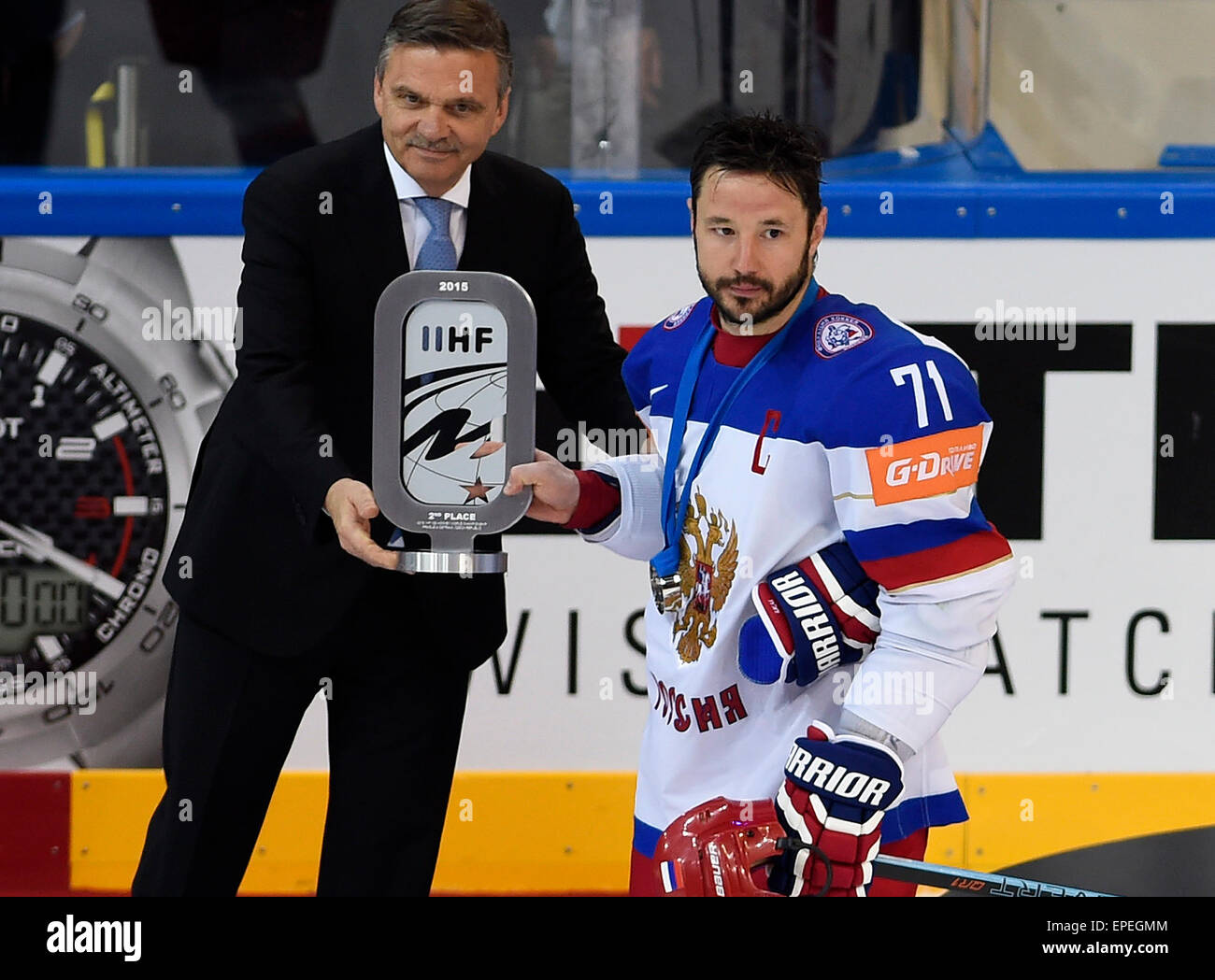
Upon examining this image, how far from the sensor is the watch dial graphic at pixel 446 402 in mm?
2131

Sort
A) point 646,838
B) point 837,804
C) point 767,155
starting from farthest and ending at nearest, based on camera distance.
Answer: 1. point 646,838
2. point 767,155
3. point 837,804

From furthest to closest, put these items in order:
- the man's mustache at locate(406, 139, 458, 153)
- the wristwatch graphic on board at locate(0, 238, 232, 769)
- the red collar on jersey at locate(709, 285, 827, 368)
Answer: the wristwatch graphic on board at locate(0, 238, 232, 769)
the man's mustache at locate(406, 139, 458, 153)
the red collar on jersey at locate(709, 285, 827, 368)

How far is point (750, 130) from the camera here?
2.00m

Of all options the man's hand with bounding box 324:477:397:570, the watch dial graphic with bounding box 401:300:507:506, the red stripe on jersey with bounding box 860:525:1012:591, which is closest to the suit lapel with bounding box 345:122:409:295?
the watch dial graphic with bounding box 401:300:507:506

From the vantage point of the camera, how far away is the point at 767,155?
1.97 meters

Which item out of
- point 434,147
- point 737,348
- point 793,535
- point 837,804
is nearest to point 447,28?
point 434,147

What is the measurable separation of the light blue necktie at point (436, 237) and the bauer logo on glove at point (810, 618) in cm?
75

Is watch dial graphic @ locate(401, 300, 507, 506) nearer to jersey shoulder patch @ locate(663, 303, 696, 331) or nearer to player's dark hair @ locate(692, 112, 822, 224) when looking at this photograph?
jersey shoulder patch @ locate(663, 303, 696, 331)

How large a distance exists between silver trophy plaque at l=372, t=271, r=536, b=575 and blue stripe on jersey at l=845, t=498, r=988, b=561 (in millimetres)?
466

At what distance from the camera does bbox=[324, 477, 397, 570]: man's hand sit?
209 cm

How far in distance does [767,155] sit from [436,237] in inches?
24.7
